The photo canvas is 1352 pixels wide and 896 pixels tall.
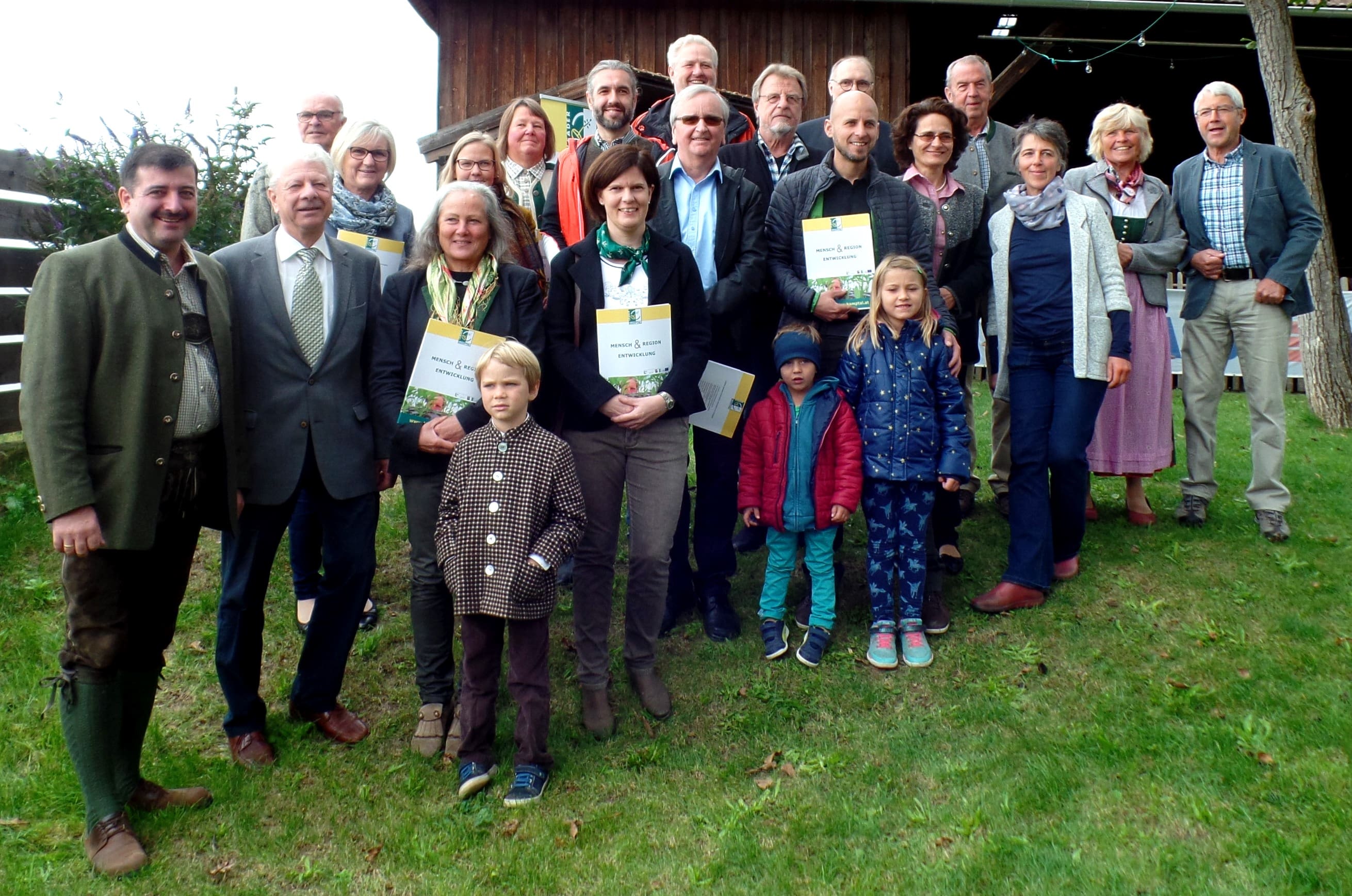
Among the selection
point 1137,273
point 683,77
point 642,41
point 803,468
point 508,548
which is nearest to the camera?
point 508,548

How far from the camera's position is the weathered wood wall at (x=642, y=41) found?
38.0 ft

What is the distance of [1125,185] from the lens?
572 centimetres

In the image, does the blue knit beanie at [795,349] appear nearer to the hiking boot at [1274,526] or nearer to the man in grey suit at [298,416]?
the man in grey suit at [298,416]

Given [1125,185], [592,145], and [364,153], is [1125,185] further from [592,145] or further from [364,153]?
[364,153]

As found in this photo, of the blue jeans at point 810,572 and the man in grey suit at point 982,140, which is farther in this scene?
the man in grey suit at point 982,140

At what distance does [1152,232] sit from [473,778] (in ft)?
15.4

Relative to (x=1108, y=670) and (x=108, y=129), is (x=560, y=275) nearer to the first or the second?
(x=1108, y=670)

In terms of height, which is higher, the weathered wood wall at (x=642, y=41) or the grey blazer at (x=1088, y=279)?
the weathered wood wall at (x=642, y=41)

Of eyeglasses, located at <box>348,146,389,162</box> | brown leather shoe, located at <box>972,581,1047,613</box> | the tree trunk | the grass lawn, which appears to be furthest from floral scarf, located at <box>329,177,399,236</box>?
the tree trunk

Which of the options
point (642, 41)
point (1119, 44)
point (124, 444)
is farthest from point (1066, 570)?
point (1119, 44)

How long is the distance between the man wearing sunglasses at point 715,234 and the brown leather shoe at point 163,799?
7.20 feet

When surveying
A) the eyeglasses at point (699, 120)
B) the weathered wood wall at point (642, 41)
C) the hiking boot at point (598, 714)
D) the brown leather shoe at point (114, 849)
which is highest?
the weathered wood wall at point (642, 41)

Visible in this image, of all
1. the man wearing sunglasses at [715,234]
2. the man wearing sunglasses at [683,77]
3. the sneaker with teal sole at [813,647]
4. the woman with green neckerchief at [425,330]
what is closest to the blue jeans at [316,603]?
the woman with green neckerchief at [425,330]

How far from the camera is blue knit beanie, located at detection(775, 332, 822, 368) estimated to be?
4520 mm
